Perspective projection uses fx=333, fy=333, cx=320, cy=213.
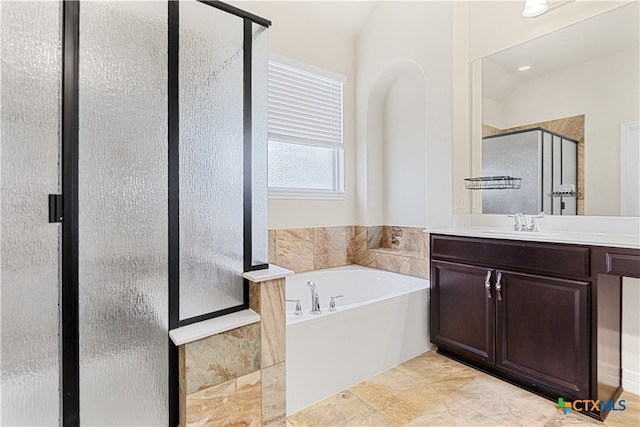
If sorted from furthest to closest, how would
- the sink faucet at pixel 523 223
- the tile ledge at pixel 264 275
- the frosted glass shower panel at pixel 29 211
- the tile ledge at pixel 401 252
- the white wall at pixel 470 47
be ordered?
the tile ledge at pixel 401 252, the white wall at pixel 470 47, the sink faucet at pixel 523 223, the tile ledge at pixel 264 275, the frosted glass shower panel at pixel 29 211

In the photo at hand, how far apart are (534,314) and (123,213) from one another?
2.09 m

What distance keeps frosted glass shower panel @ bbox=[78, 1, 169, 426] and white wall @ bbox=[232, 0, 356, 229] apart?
1612mm

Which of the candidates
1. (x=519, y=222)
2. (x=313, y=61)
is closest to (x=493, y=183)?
(x=519, y=222)

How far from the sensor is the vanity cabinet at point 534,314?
5.51ft

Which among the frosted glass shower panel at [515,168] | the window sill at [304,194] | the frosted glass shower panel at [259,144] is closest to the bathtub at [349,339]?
the frosted glass shower panel at [259,144]

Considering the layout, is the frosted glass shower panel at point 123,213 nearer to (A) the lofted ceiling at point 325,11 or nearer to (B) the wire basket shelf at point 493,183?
(A) the lofted ceiling at point 325,11

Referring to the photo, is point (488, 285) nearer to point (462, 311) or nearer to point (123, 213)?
point (462, 311)

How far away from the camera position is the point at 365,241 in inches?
131

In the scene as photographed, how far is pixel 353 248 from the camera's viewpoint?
339 cm

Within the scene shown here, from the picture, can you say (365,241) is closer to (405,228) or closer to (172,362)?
(405,228)

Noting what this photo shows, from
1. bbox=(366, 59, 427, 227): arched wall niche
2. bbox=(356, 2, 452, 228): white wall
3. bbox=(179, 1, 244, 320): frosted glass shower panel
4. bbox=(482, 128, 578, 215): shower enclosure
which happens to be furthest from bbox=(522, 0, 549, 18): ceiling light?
bbox=(179, 1, 244, 320): frosted glass shower panel

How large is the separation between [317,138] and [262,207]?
1.75 meters

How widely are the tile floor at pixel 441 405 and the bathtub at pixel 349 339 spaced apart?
0.29 ft

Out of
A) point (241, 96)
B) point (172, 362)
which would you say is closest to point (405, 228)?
point (241, 96)
